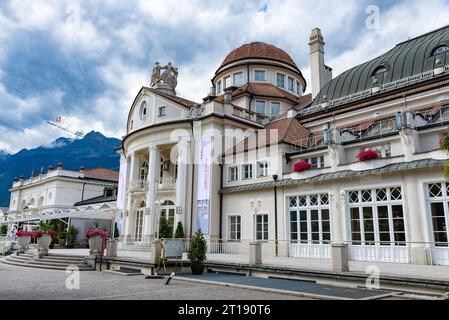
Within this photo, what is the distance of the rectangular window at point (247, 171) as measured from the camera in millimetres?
21922

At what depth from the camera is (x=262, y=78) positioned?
110ft

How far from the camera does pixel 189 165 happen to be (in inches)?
951

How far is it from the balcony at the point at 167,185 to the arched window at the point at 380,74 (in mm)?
14741

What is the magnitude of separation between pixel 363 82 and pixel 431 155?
36.1ft

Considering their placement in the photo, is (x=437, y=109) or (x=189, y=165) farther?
(x=189, y=165)

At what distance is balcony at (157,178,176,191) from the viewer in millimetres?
24828

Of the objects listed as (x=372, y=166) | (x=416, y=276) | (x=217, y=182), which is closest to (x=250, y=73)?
(x=217, y=182)

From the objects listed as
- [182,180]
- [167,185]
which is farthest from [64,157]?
[182,180]

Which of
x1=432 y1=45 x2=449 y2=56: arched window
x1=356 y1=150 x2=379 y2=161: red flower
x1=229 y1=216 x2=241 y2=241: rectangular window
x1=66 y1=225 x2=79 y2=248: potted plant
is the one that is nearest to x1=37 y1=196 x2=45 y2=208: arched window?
x1=66 y1=225 x2=79 y2=248: potted plant

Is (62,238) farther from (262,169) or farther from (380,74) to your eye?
(380,74)

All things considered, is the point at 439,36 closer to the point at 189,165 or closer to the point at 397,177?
the point at 397,177

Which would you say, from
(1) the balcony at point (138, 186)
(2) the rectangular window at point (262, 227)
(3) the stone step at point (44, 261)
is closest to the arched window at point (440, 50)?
(2) the rectangular window at point (262, 227)

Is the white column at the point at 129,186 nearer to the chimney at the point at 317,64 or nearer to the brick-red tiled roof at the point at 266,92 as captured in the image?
the brick-red tiled roof at the point at 266,92
